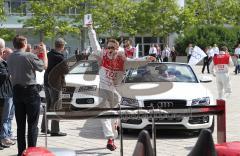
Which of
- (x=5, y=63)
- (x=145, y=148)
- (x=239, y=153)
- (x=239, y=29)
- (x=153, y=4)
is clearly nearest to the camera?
(x=145, y=148)

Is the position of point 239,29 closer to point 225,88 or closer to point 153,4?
point 153,4

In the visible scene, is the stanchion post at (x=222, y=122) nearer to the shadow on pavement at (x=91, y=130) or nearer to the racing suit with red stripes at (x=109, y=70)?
the racing suit with red stripes at (x=109, y=70)

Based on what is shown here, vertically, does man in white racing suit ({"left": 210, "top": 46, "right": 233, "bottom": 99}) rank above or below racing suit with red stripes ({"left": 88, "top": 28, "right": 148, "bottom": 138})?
below

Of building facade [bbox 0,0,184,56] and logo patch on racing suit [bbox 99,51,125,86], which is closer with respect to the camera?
logo patch on racing suit [bbox 99,51,125,86]

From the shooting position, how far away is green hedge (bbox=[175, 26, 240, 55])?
4950cm

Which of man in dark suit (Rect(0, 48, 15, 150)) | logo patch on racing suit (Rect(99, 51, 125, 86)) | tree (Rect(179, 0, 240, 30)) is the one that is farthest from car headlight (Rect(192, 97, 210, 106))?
tree (Rect(179, 0, 240, 30))

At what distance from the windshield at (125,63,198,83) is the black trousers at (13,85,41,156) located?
3505 mm

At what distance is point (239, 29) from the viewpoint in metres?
53.3

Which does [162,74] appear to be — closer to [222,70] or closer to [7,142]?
[7,142]

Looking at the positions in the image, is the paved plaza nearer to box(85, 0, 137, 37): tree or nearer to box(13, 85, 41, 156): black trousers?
box(13, 85, 41, 156): black trousers

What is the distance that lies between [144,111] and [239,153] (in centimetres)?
153

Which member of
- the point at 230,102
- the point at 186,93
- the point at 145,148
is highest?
the point at 145,148

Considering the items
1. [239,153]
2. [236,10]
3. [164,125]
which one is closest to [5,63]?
[164,125]

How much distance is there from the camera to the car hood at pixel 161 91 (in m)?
9.14
